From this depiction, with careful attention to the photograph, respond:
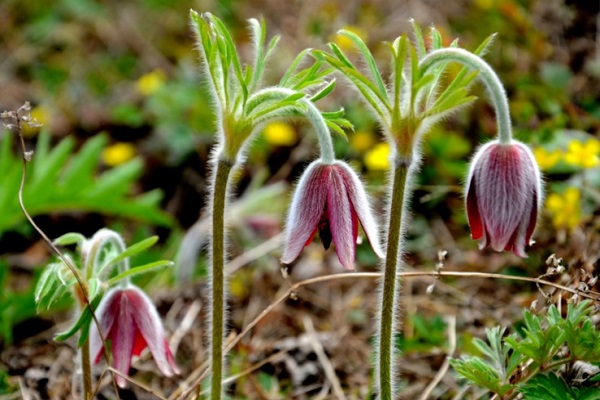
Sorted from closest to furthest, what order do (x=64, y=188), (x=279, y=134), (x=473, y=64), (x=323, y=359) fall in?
(x=473, y=64) < (x=323, y=359) < (x=64, y=188) < (x=279, y=134)

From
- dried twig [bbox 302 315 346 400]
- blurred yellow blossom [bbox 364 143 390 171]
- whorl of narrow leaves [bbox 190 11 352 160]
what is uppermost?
whorl of narrow leaves [bbox 190 11 352 160]

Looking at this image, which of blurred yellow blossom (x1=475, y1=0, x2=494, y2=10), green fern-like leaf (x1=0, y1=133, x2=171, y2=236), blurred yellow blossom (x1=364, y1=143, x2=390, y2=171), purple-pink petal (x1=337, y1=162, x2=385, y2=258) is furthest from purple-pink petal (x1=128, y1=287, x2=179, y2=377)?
blurred yellow blossom (x1=475, y1=0, x2=494, y2=10)

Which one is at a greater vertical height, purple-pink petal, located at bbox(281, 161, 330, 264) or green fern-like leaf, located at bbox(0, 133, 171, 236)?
purple-pink petal, located at bbox(281, 161, 330, 264)

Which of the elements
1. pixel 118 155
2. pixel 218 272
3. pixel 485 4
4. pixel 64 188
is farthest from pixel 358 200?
pixel 485 4

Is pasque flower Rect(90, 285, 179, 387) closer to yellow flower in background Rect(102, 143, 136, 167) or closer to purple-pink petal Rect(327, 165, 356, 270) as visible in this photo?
purple-pink petal Rect(327, 165, 356, 270)

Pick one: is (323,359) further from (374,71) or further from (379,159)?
(374,71)

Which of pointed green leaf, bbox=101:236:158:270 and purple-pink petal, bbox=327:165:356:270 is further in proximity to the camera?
pointed green leaf, bbox=101:236:158:270
